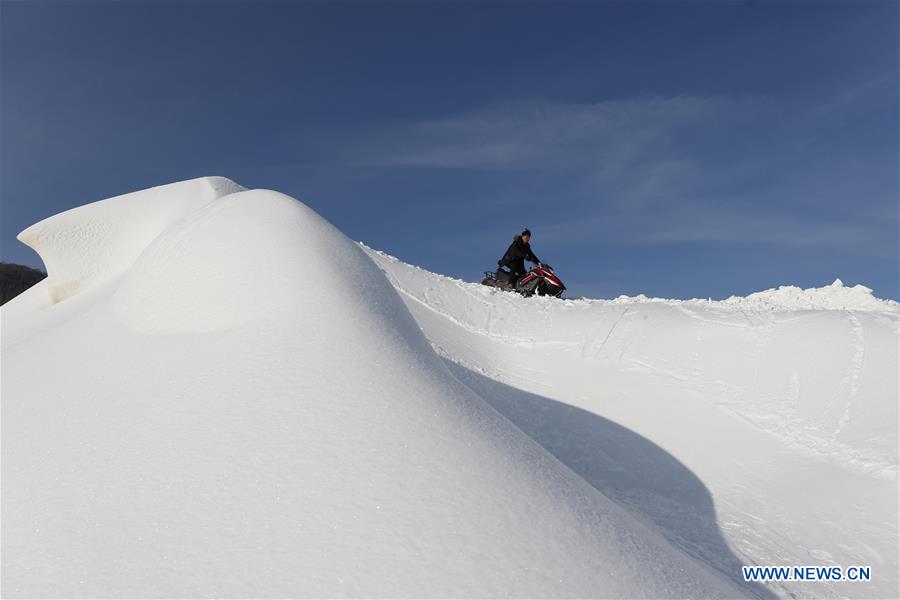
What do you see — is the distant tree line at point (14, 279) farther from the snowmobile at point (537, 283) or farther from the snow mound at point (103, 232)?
the snowmobile at point (537, 283)

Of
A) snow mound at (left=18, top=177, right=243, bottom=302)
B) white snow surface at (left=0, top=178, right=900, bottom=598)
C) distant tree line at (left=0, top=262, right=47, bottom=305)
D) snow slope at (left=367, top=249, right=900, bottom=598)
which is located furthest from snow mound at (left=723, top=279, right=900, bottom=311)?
distant tree line at (left=0, top=262, right=47, bottom=305)

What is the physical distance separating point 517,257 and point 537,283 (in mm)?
478

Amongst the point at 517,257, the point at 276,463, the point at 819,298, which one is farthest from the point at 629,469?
the point at 517,257

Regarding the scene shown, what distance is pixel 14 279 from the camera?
16.1 metres

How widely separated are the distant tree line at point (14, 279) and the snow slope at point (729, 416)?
49.9ft

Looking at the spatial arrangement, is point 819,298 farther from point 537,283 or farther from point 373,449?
point 373,449

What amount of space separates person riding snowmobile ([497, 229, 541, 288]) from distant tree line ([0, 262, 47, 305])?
1406 cm

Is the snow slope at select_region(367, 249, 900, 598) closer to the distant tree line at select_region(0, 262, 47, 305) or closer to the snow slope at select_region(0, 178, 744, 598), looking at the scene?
the snow slope at select_region(0, 178, 744, 598)

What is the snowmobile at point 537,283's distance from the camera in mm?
7625

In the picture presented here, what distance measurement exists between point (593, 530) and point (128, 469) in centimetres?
144

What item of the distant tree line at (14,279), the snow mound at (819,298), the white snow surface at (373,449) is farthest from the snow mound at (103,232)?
the distant tree line at (14,279)

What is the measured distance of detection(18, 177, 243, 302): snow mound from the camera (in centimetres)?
493

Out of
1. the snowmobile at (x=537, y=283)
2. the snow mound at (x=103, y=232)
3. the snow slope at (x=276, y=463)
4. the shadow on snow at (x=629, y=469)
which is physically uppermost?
the snowmobile at (x=537, y=283)

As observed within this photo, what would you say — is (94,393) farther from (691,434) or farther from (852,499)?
(852,499)
